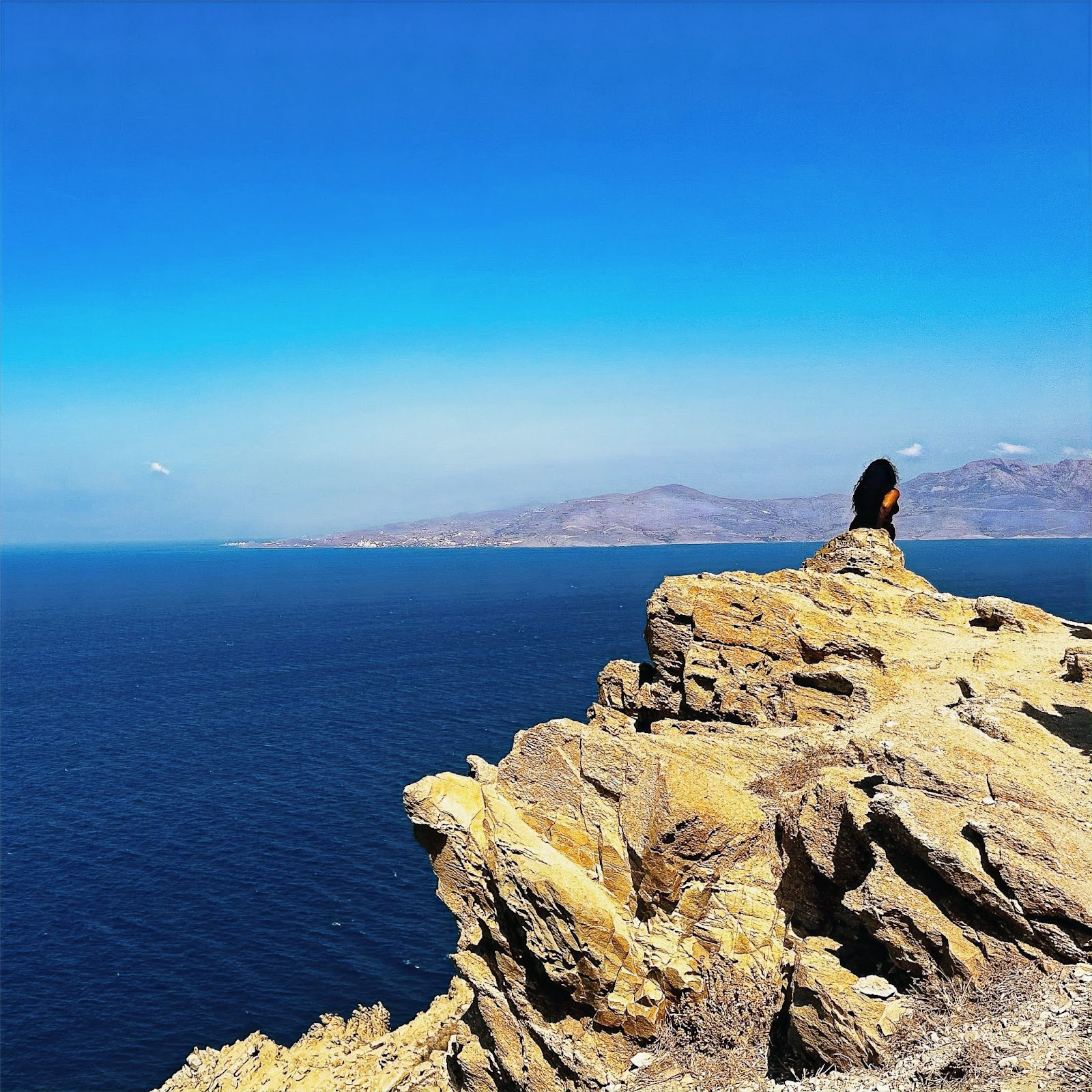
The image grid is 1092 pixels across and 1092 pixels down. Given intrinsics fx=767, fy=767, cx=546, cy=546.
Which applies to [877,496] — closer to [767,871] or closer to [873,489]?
[873,489]

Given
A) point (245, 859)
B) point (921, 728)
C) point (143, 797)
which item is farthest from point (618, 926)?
point (143, 797)

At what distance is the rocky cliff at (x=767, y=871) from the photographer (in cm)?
1633

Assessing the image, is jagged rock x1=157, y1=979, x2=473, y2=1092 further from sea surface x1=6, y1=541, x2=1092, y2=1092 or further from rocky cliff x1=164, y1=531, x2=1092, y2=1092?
sea surface x1=6, y1=541, x2=1092, y2=1092

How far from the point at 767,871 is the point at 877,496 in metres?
35.1

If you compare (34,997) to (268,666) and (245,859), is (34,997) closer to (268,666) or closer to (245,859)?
(245,859)

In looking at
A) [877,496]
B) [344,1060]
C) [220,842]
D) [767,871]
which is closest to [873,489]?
[877,496]

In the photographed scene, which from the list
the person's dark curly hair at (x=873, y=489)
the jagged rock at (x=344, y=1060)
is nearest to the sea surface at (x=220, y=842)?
the jagged rock at (x=344, y=1060)

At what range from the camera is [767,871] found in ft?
72.9

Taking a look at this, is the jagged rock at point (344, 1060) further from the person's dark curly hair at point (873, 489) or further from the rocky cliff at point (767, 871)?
the person's dark curly hair at point (873, 489)

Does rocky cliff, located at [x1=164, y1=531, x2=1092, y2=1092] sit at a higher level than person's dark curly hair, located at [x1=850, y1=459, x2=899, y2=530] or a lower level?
lower

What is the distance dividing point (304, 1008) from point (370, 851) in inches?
744

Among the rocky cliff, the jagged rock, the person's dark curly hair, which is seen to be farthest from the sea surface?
the person's dark curly hair

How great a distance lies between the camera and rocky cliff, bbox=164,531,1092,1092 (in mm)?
16328

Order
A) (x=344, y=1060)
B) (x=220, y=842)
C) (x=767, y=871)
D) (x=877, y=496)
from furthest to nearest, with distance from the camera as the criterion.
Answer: (x=220, y=842), (x=877, y=496), (x=344, y=1060), (x=767, y=871)
